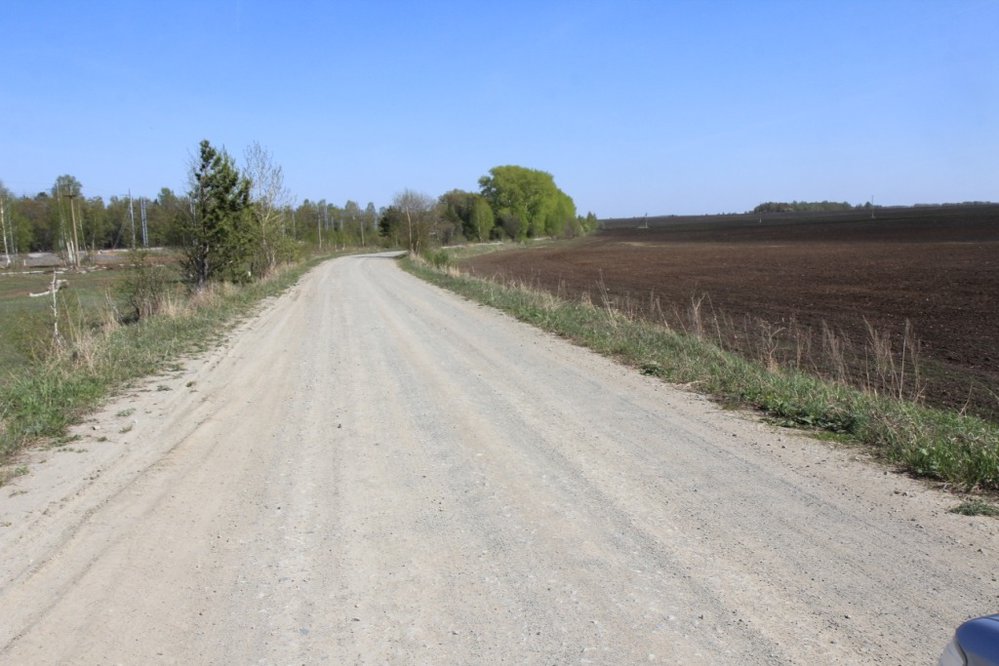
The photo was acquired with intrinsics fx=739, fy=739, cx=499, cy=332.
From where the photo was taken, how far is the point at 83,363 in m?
10.5

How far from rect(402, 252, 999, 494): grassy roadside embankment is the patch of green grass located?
0.39 meters

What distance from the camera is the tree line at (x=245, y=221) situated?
81.5ft

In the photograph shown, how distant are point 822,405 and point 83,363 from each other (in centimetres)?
977

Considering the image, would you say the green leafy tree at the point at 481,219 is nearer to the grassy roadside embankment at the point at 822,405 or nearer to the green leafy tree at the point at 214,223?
the green leafy tree at the point at 214,223

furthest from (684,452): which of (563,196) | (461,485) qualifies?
(563,196)

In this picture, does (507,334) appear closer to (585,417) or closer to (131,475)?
(585,417)

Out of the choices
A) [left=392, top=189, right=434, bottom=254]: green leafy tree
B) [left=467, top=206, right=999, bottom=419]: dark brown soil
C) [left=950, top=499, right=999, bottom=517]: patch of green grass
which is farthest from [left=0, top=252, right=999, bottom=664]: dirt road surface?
[left=392, top=189, right=434, bottom=254]: green leafy tree

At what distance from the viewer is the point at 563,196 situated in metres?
135

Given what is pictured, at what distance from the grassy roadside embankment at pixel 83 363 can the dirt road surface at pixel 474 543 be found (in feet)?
1.36

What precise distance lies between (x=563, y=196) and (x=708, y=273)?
313ft

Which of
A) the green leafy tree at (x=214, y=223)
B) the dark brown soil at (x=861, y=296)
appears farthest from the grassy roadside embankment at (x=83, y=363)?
the dark brown soil at (x=861, y=296)

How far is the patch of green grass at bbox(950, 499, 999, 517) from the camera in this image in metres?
5.16

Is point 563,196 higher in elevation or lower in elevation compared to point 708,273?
higher

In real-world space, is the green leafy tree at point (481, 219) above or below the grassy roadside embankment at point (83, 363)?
above
